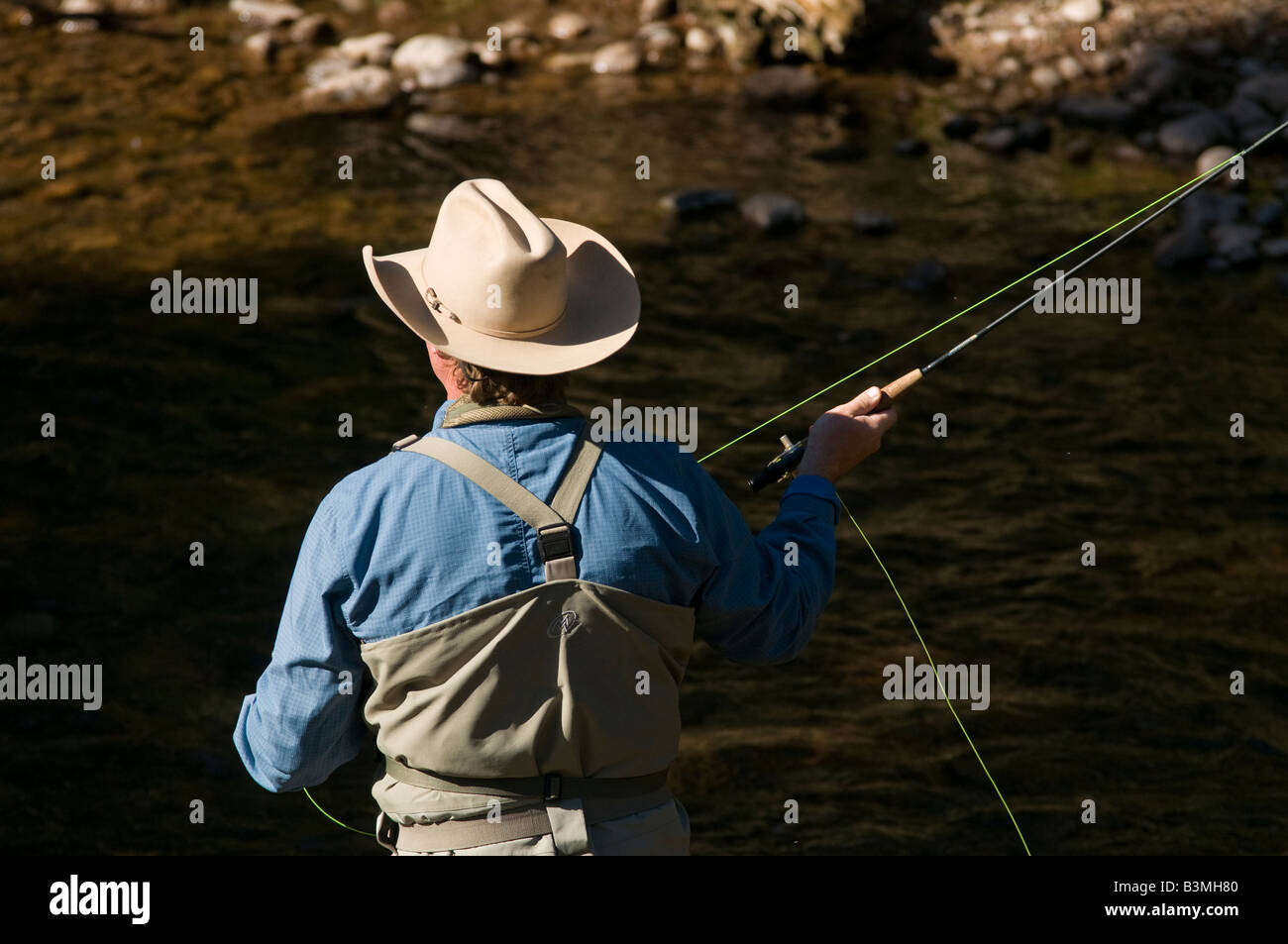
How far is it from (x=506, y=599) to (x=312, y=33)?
1030 cm

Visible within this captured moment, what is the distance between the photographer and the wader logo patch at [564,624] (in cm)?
210

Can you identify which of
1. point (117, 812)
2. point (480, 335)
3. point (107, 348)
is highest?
point (107, 348)

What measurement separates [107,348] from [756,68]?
570 cm

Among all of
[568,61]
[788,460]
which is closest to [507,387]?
[788,460]

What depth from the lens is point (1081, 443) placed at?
252 inches

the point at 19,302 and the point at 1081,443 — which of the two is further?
the point at 19,302

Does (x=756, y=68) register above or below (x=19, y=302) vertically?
above

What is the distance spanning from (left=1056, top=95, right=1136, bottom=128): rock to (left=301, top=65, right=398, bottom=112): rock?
456cm

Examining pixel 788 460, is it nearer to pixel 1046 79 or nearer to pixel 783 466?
pixel 783 466

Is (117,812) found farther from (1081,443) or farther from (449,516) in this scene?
(1081,443)

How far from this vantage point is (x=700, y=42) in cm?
1125

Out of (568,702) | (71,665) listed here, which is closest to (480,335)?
(568,702)

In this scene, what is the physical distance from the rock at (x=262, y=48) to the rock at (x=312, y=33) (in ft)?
0.58
